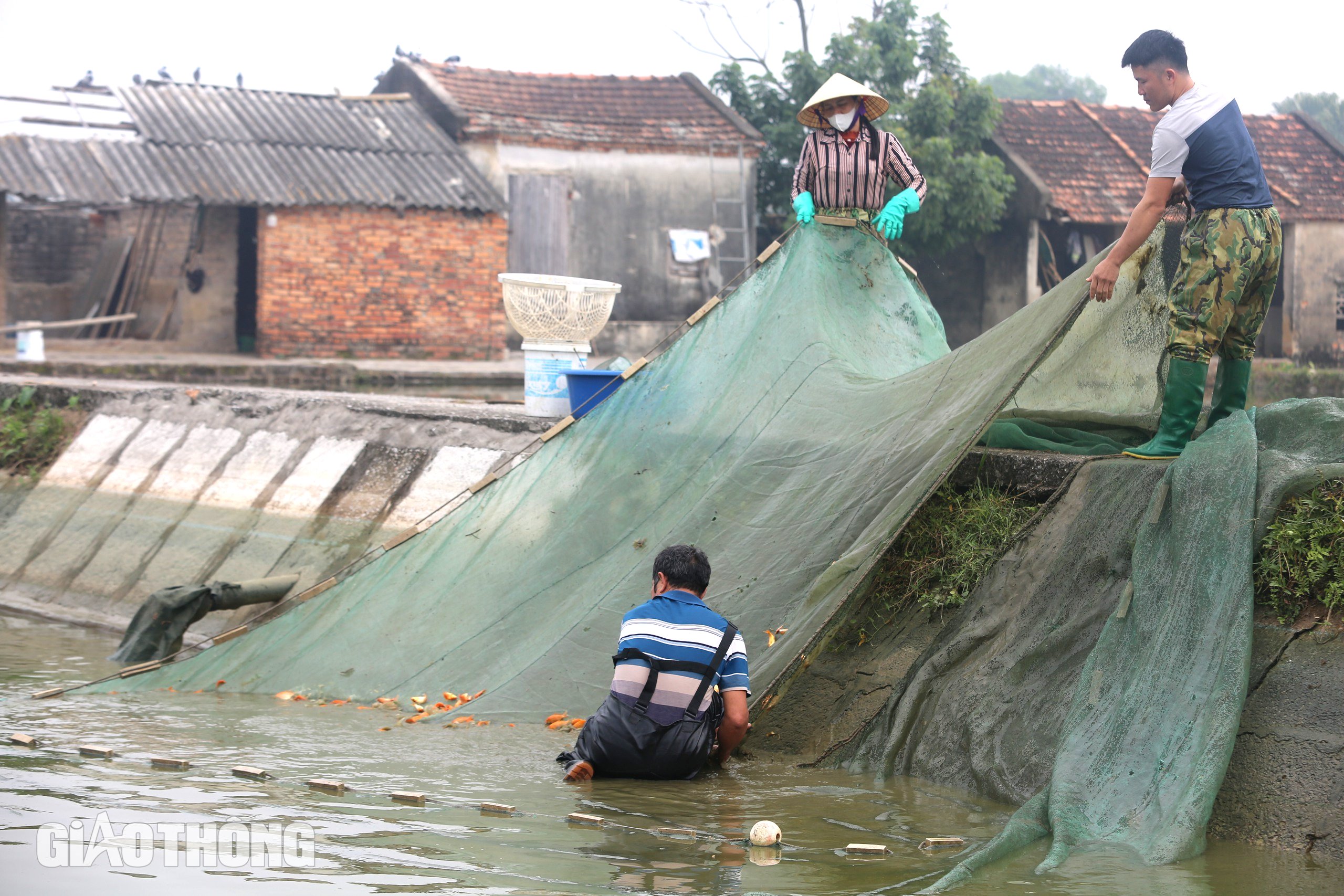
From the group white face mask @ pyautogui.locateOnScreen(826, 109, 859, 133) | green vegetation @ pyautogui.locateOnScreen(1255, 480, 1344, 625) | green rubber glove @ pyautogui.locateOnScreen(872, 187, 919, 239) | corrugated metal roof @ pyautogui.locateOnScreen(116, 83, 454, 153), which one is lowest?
green vegetation @ pyautogui.locateOnScreen(1255, 480, 1344, 625)

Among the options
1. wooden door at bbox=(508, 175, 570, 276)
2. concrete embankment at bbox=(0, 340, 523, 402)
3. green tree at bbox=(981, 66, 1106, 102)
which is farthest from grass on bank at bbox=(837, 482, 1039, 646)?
green tree at bbox=(981, 66, 1106, 102)

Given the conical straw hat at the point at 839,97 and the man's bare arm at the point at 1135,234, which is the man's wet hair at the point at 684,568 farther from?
the conical straw hat at the point at 839,97

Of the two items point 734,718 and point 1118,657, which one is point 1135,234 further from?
point 734,718

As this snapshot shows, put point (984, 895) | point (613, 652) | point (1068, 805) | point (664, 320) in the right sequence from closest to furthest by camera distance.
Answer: point (984, 895)
point (1068, 805)
point (613, 652)
point (664, 320)

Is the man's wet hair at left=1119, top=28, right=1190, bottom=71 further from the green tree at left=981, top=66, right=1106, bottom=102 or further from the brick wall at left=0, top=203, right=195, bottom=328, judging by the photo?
the green tree at left=981, top=66, right=1106, bottom=102

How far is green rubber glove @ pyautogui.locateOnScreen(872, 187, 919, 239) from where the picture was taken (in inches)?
237

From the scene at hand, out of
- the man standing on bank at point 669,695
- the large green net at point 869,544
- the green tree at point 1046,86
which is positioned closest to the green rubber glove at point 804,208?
the large green net at point 869,544

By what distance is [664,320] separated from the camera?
19.5 m

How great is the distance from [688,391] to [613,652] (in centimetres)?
134

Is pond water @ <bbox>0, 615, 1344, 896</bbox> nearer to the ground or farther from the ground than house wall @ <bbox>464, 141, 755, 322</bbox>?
nearer to the ground

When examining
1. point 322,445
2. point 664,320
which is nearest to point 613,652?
point 322,445

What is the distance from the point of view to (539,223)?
1852 cm

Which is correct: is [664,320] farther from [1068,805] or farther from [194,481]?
[1068,805]

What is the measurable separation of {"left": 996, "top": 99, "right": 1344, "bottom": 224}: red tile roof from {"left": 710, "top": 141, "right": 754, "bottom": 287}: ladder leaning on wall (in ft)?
13.3
